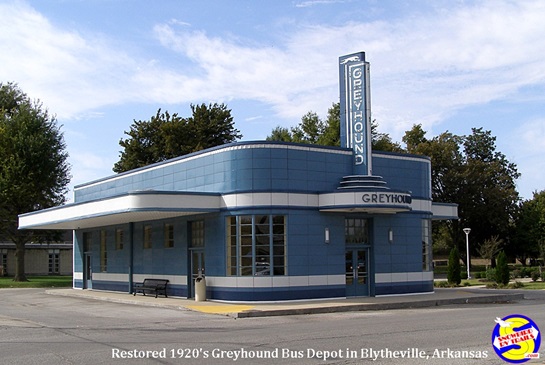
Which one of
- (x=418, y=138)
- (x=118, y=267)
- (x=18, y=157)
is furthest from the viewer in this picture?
(x=418, y=138)

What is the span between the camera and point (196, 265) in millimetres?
27297

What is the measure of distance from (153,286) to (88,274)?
33.2 feet

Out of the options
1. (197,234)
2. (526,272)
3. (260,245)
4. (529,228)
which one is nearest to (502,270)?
(526,272)

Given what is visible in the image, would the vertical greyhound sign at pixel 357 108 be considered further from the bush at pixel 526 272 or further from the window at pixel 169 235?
the bush at pixel 526 272

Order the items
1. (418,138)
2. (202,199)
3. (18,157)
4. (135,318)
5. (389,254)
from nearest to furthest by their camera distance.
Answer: (135,318), (202,199), (389,254), (18,157), (418,138)

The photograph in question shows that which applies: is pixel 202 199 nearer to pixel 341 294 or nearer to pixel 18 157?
pixel 341 294

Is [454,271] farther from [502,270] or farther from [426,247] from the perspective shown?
[426,247]

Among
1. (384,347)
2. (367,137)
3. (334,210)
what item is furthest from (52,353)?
(367,137)

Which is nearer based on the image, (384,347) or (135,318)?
(384,347)

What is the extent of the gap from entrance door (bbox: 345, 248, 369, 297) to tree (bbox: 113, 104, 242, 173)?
105ft

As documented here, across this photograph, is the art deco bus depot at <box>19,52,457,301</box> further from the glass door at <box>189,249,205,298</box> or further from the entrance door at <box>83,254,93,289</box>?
the entrance door at <box>83,254,93,289</box>

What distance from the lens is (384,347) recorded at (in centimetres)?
1320

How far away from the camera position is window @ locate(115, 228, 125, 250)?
33.5m

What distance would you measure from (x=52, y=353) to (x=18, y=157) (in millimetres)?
35634
